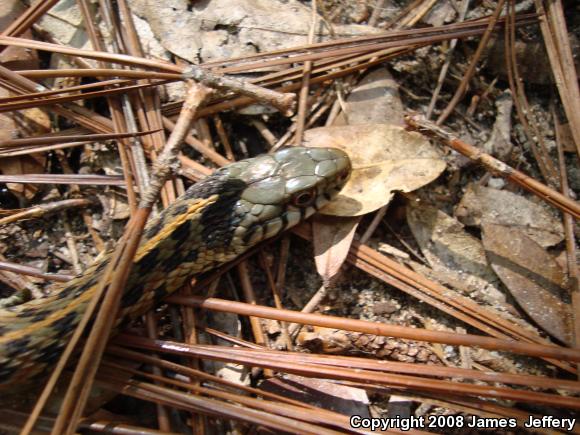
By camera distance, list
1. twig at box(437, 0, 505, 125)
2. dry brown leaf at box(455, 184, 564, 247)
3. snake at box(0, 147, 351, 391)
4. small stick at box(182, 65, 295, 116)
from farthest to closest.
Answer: twig at box(437, 0, 505, 125), dry brown leaf at box(455, 184, 564, 247), small stick at box(182, 65, 295, 116), snake at box(0, 147, 351, 391)

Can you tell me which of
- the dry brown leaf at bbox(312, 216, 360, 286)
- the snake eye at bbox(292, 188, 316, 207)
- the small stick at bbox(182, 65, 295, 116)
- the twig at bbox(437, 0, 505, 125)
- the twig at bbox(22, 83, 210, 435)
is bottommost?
the twig at bbox(22, 83, 210, 435)

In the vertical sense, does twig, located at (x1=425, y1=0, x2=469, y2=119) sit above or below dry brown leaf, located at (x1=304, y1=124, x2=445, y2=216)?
above

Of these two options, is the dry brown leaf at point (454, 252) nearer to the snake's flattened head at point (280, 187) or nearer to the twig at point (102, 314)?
the snake's flattened head at point (280, 187)

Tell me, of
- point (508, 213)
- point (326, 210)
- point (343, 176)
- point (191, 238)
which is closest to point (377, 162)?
point (343, 176)

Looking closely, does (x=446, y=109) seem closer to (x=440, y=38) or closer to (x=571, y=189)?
(x=440, y=38)

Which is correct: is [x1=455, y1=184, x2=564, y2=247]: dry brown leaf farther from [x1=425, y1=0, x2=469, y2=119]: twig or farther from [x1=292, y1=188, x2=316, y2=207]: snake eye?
[x1=292, y1=188, x2=316, y2=207]: snake eye

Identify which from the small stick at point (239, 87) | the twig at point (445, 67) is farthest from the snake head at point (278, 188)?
the twig at point (445, 67)

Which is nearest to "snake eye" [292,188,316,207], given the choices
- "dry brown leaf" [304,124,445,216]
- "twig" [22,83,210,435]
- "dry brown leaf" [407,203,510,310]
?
"dry brown leaf" [304,124,445,216]
